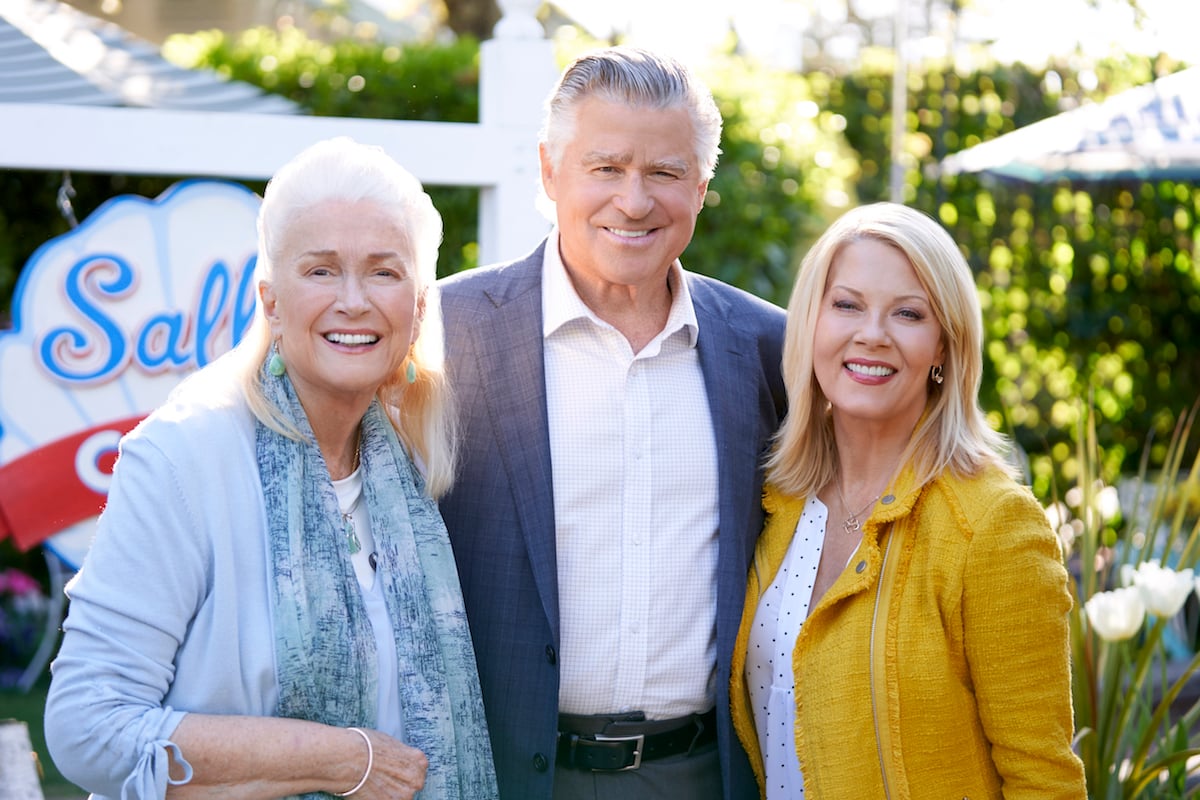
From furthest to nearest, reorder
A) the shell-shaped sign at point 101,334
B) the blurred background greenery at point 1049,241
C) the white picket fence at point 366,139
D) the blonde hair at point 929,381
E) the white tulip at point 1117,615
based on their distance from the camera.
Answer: the blurred background greenery at point 1049,241
the shell-shaped sign at point 101,334
the white picket fence at point 366,139
the white tulip at point 1117,615
the blonde hair at point 929,381

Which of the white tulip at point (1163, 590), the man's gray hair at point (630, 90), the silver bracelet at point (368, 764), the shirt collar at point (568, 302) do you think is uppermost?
the man's gray hair at point (630, 90)

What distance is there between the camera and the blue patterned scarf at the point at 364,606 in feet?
6.40

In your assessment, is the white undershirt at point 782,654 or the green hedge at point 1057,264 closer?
the white undershirt at point 782,654

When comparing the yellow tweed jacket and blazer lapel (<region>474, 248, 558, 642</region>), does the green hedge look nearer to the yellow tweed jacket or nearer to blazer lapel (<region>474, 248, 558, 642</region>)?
blazer lapel (<region>474, 248, 558, 642</region>)

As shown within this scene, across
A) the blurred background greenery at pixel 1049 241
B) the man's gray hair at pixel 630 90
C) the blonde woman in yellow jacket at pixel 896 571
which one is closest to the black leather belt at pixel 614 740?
the blonde woman in yellow jacket at pixel 896 571

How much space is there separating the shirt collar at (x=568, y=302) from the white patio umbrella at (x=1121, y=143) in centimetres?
353

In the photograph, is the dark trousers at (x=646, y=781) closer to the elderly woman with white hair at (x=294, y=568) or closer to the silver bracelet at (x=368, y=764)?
the elderly woman with white hair at (x=294, y=568)

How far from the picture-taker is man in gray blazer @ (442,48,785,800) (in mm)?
2449

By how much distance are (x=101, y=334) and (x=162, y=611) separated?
2051 millimetres

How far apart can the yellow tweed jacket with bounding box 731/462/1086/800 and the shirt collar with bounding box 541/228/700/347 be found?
1.92 ft

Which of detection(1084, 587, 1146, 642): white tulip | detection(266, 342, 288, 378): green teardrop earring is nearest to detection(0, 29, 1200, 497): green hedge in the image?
detection(1084, 587, 1146, 642): white tulip

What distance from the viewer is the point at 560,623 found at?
96.8 inches

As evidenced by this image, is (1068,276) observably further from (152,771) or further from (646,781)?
(152,771)

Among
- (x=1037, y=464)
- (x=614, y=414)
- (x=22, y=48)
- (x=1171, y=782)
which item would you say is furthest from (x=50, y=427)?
(x=1037, y=464)
